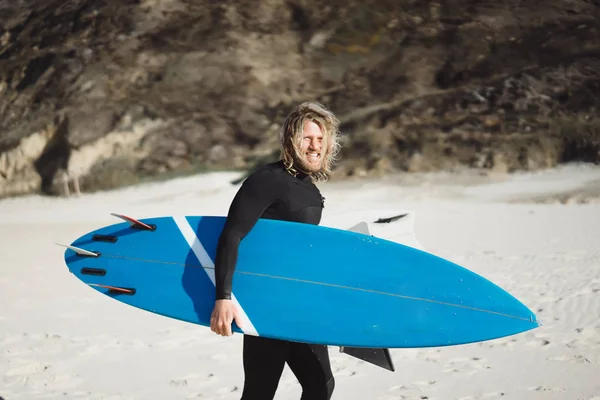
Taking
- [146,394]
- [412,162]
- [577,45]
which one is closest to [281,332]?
[146,394]

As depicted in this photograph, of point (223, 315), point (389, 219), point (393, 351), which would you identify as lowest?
point (393, 351)

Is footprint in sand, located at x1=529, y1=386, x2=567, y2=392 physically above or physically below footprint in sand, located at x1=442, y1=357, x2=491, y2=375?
above

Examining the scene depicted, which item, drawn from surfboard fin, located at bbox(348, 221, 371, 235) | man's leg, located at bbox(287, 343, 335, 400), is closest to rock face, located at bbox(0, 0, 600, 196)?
surfboard fin, located at bbox(348, 221, 371, 235)

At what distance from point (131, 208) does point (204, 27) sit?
22.8 feet

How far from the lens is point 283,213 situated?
2.16 meters

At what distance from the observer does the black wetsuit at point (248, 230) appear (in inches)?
80.5

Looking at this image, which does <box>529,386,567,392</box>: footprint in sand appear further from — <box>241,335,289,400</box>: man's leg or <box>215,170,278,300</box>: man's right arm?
<box>215,170,278,300</box>: man's right arm

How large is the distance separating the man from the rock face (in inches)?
Answer: 457

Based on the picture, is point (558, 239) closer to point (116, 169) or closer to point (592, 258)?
point (592, 258)

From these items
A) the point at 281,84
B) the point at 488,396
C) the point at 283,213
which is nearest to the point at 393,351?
the point at 488,396

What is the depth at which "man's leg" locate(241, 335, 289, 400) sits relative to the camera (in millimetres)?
2168

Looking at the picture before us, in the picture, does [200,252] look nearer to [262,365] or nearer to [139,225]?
[139,225]

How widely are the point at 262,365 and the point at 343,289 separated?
0.47 meters

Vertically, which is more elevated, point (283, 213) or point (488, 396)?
point (283, 213)
